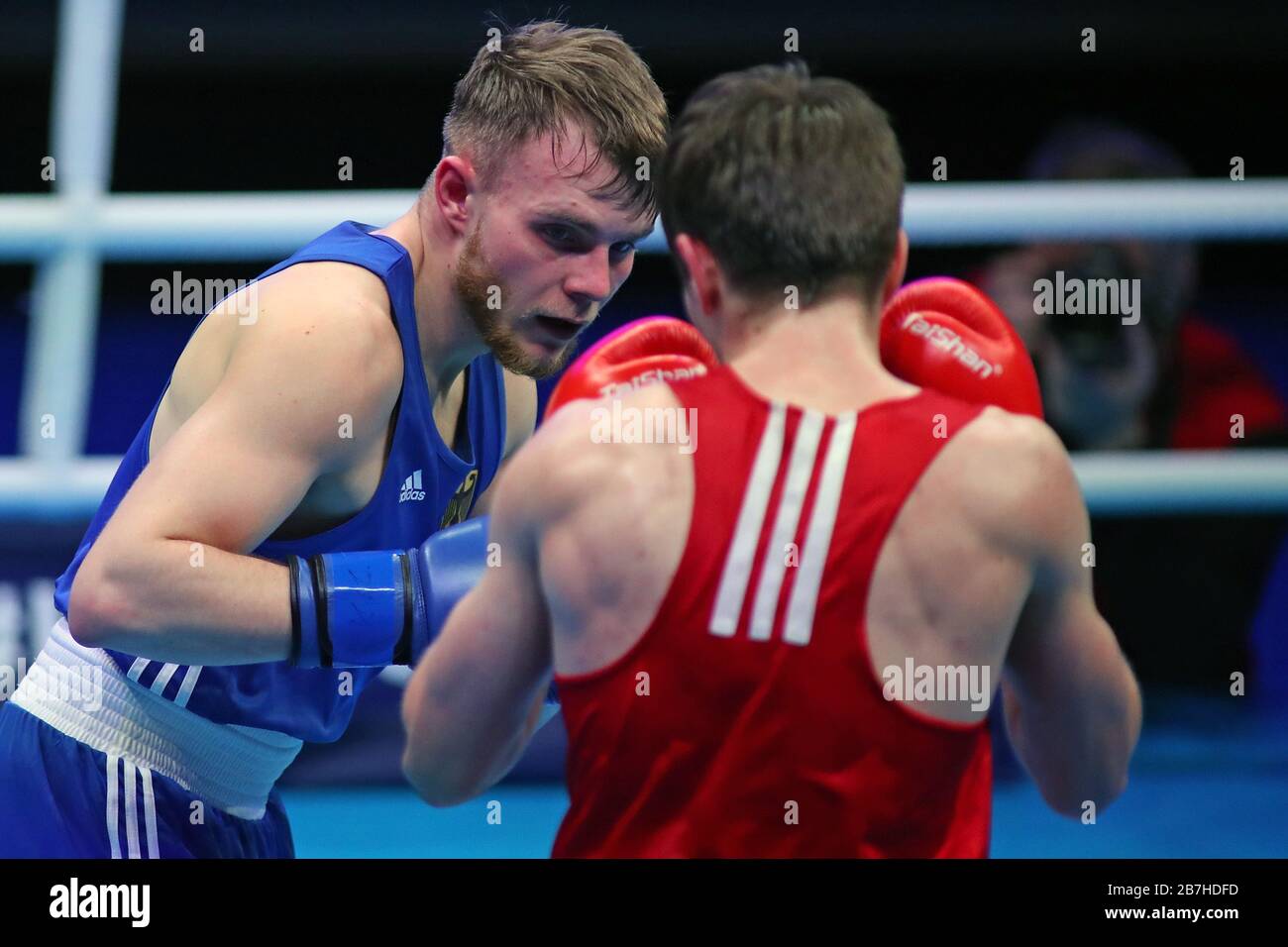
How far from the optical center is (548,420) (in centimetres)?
117

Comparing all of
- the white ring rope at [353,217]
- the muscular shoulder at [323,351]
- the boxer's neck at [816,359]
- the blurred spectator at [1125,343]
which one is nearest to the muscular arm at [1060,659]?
the boxer's neck at [816,359]

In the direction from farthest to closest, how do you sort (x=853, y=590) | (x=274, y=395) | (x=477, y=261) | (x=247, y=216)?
(x=247, y=216), (x=477, y=261), (x=274, y=395), (x=853, y=590)

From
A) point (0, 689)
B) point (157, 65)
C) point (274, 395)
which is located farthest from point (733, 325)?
point (157, 65)

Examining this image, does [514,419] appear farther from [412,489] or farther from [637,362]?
[637,362]

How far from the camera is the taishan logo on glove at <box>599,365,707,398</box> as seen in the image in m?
1.15

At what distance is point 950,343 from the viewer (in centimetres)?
127

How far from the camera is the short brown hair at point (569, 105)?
72.7 inches

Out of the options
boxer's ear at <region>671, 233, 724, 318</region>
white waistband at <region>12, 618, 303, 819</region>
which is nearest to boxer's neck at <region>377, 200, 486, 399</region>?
white waistband at <region>12, 618, 303, 819</region>

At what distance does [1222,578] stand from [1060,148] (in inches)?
44.4

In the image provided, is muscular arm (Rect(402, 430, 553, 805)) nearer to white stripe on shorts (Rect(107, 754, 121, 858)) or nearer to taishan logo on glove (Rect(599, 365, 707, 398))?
taishan logo on glove (Rect(599, 365, 707, 398))

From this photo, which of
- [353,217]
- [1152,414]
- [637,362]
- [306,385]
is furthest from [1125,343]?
[637,362]

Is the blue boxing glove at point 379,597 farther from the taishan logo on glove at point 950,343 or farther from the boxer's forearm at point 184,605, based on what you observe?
the taishan logo on glove at point 950,343

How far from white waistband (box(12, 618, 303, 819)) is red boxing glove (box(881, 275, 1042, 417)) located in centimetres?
98

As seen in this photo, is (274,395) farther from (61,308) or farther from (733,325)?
(61,308)
